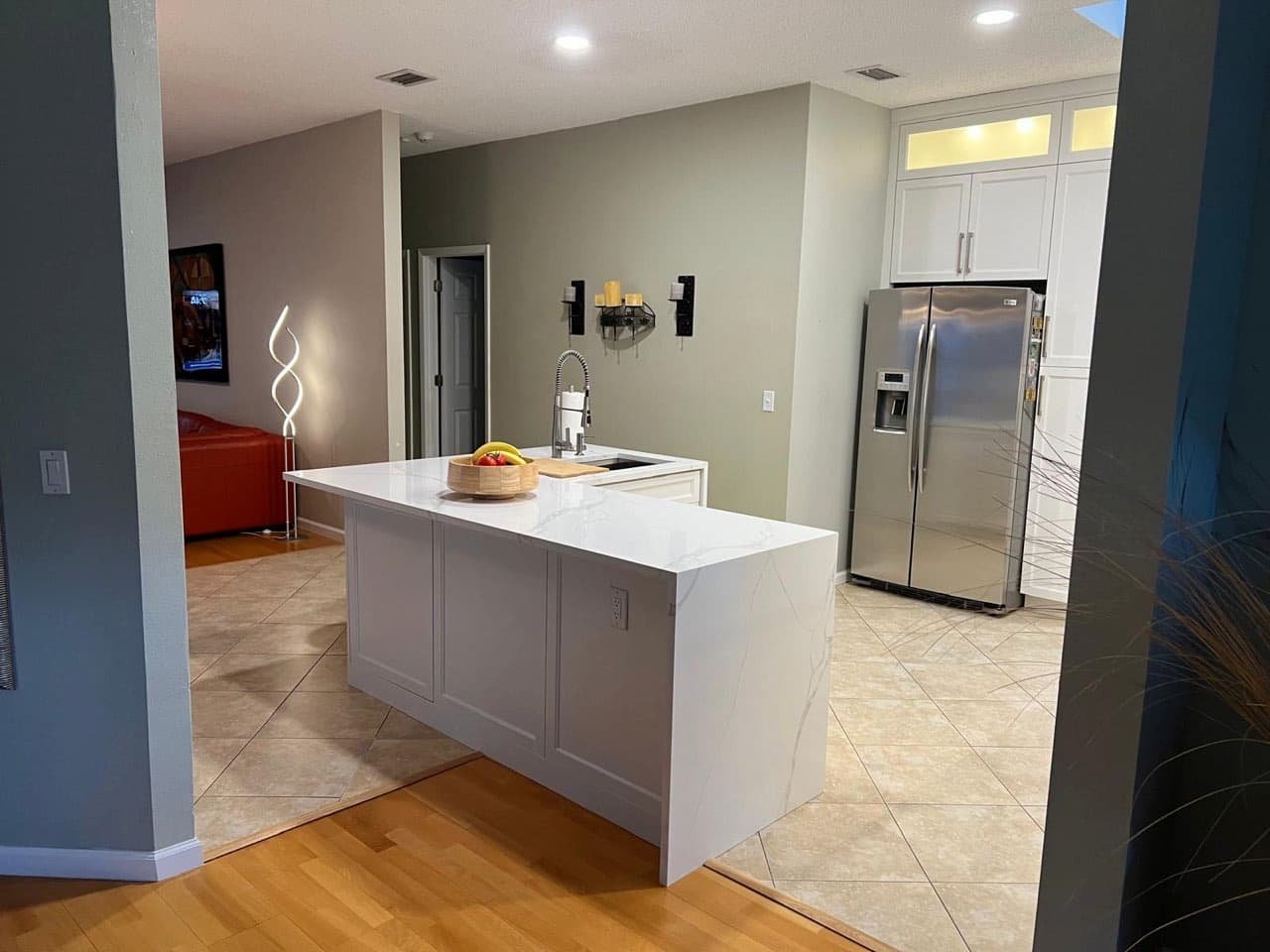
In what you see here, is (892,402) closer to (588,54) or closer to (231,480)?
(588,54)

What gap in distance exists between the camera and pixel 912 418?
5.23 meters

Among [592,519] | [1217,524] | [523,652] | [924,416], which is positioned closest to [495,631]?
[523,652]

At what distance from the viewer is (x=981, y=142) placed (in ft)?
16.9

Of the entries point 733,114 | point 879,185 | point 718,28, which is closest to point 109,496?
point 718,28

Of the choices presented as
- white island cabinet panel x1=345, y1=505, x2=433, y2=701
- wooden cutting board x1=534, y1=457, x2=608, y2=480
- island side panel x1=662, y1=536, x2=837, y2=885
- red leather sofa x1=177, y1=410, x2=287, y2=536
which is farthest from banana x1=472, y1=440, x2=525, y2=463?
red leather sofa x1=177, y1=410, x2=287, y2=536

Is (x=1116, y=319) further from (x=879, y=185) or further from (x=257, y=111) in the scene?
(x=257, y=111)

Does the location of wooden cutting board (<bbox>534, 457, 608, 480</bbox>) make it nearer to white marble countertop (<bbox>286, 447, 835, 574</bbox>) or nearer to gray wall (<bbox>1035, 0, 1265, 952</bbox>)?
white marble countertop (<bbox>286, 447, 835, 574</bbox>)

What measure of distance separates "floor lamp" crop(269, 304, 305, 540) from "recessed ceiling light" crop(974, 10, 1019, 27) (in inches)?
187

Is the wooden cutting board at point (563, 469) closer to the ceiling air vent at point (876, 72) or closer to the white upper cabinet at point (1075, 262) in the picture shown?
the ceiling air vent at point (876, 72)

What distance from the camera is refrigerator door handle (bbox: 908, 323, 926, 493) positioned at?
5148mm

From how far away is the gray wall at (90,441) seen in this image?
2.20 meters

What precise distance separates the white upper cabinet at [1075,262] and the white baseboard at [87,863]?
4.56m

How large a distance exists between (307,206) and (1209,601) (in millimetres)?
6215

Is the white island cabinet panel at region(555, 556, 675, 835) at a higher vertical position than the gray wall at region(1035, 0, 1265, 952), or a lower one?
lower
